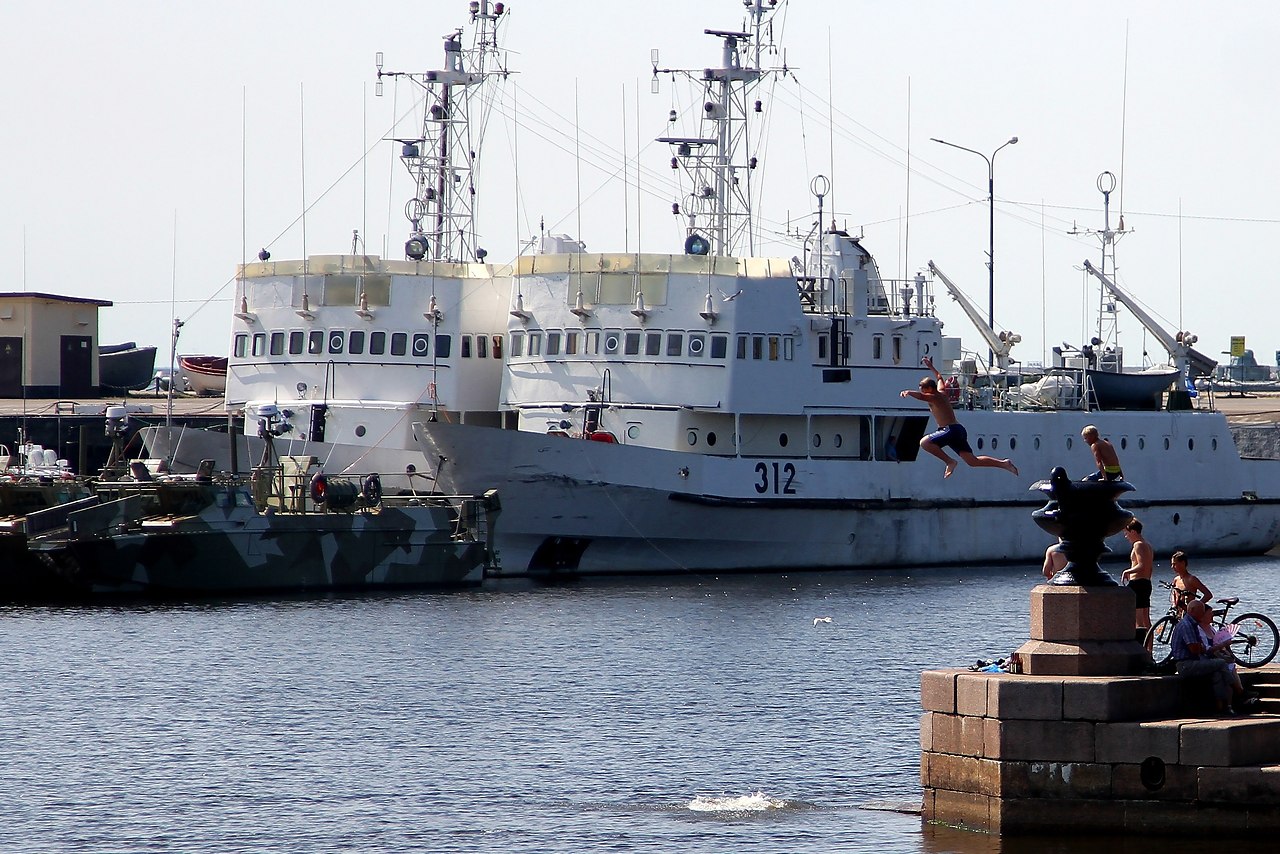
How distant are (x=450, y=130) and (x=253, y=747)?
30001mm

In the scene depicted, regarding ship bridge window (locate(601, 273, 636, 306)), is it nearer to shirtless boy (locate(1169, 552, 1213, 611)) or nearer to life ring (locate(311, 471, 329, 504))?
life ring (locate(311, 471, 329, 504))

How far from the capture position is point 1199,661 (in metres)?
18.5

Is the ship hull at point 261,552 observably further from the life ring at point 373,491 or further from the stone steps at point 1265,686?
the stone steps at point 1265,686

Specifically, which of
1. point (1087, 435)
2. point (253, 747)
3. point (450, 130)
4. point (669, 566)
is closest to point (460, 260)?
point (450, 130)

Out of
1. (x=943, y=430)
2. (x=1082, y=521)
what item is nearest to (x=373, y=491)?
(x=943, y=430)

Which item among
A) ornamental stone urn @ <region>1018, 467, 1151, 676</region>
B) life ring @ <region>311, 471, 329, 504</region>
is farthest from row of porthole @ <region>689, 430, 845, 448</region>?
ornamental stone urn @ <region>1018, 467, 1151, 676</region>

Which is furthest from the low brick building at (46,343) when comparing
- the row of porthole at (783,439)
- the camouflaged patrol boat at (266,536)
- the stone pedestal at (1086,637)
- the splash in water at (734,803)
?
the stone pedestal at (1086,637)

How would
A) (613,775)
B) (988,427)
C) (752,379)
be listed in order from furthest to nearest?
1. (988,427)
2. (752,379)
3. (613,775)

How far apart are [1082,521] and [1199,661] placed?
165 cm

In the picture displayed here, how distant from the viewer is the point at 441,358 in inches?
1908

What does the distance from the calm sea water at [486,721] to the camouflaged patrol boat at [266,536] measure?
122 cm

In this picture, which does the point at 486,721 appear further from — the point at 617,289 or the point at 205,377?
the point at 205,377

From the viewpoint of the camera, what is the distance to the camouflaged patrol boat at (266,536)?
128 ft

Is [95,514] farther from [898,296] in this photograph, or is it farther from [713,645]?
[898,296]
